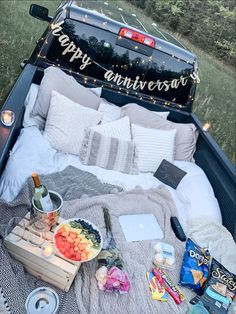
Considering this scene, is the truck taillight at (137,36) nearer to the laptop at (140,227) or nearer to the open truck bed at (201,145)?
the open truck bed at (201,145)

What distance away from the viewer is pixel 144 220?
225 cm

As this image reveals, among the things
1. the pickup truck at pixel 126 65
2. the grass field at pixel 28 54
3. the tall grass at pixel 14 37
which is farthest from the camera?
the tall grass at pixel 14 37

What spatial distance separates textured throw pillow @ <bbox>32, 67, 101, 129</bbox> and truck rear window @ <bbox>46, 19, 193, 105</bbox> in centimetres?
22

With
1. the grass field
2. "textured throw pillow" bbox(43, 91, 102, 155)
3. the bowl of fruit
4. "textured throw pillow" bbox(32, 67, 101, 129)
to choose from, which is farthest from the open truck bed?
the grass field

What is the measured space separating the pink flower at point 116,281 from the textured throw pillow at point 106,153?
1.21m

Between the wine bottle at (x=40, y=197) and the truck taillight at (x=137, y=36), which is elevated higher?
the truck taillight at (x=137, y=36)

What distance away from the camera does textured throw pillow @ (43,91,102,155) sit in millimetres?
2697

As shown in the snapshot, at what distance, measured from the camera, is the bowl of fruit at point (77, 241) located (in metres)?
1.58

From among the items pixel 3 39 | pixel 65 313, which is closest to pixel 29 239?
pixel 65 313

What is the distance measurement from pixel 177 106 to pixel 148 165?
2.98 feet

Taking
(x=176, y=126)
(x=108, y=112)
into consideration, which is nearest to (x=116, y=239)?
(x=108, y=112)

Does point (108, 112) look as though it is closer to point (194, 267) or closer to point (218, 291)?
point (194, 267)

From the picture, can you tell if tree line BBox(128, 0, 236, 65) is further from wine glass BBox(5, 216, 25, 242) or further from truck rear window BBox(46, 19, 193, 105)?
wine glass BBox(5, 216, 25, 242)

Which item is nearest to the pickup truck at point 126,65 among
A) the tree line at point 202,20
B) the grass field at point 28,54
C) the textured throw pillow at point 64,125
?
the textured throw pillow at point 64,125
